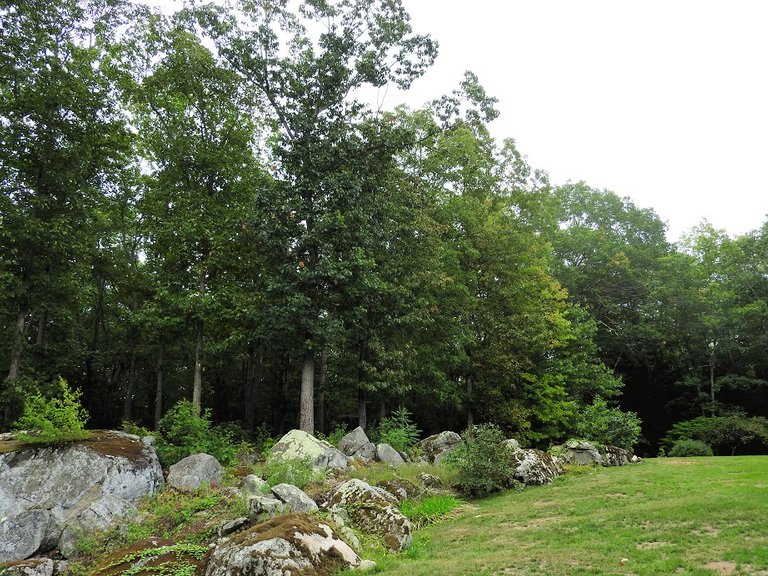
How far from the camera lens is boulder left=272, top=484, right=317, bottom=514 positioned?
8922 millimetres

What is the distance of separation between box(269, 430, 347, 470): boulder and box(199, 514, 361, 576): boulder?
19.6ft

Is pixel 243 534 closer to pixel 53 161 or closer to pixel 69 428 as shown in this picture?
pixel 69 428

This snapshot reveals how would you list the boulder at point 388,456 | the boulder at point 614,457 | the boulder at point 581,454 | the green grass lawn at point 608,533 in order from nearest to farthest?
the green grass lawn at point 608,533, the boulder at point 388,456, the boulder at point 581,454, the boulder at point 614,457

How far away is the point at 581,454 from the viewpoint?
54.8ft

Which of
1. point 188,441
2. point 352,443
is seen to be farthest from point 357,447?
point 188,441

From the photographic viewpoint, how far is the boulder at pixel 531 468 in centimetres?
1328

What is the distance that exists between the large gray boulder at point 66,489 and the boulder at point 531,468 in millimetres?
9226

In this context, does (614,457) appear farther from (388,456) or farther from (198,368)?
(198,368)

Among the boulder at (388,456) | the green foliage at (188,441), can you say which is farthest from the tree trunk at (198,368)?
the boulder at (388,456)

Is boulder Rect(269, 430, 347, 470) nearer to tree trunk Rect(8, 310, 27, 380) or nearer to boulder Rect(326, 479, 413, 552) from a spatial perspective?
boulder Rect(326, 479, 413, 552)

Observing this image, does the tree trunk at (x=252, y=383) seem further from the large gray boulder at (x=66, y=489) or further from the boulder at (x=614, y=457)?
the boulder at (x=614, y=457)

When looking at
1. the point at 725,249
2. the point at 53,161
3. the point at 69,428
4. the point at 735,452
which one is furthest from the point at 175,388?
the point at 725,249

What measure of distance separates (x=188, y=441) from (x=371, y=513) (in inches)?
300

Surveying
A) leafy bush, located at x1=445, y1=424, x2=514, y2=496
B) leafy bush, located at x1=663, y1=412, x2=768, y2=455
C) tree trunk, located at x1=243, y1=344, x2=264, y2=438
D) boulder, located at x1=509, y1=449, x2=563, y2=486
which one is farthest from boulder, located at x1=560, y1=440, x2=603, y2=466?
tree trunk, located at x1=243, y1=344, x2=264, y2=438
